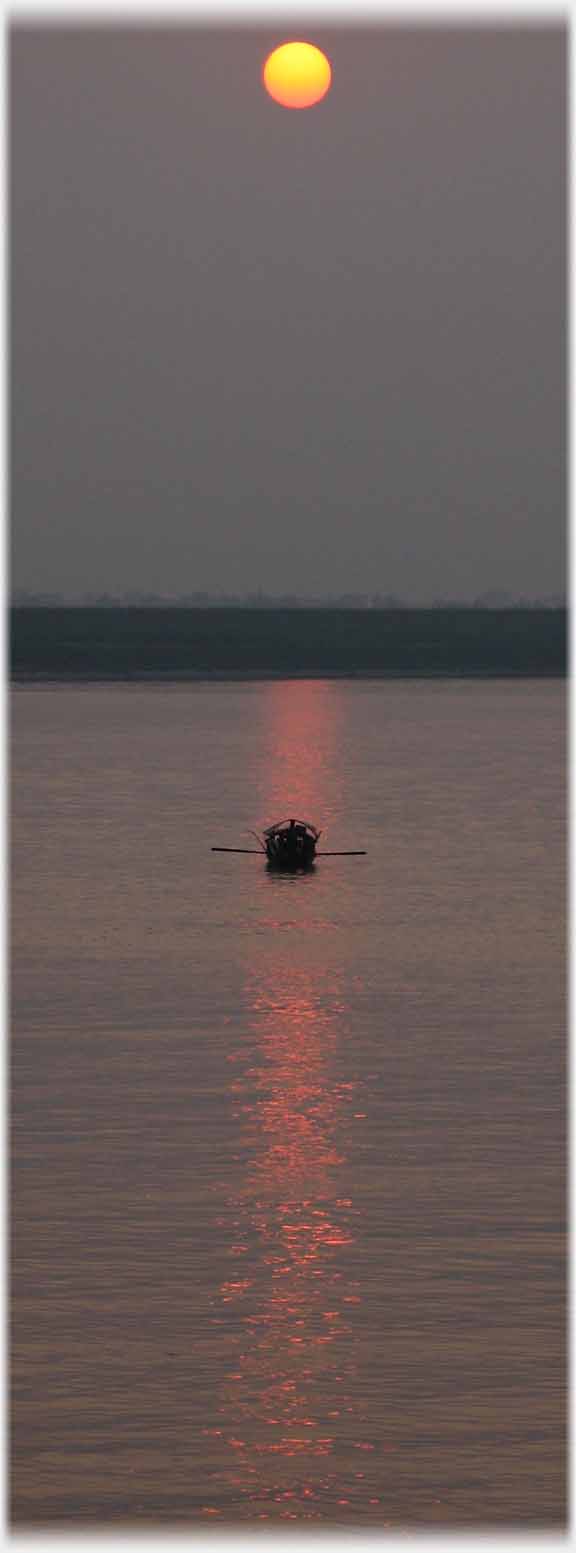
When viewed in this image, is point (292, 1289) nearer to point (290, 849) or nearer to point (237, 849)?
point (290, 849)

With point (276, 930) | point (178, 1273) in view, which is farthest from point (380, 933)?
point (178, 1273)

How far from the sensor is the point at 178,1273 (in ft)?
127

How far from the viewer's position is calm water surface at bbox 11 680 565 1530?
2975 centimetres

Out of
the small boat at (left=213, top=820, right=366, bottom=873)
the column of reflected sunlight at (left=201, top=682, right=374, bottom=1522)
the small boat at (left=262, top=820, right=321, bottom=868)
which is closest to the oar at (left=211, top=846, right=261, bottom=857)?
the small boat at (left=213, top=820, right=366, bottom=873)

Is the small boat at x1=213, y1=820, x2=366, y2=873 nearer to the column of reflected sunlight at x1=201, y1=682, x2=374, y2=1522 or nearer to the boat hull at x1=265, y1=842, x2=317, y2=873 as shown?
the boat hull at x1=265, y1=842, x2=317, y2=873

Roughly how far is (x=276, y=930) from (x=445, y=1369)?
6317 cm

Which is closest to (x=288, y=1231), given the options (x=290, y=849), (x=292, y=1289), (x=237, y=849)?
(x=292, y=1289)

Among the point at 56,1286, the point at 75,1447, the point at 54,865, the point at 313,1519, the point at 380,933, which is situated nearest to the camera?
the point at 313,1519

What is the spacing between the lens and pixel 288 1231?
42.0m

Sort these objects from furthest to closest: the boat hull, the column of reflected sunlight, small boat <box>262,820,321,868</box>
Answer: the boat hull
small boat <box>262,820,321,868</box>
the column of reflected sunlight

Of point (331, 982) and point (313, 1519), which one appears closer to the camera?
point (313, 1519)

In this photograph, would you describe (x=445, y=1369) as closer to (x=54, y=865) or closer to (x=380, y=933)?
(x=380, y=933)

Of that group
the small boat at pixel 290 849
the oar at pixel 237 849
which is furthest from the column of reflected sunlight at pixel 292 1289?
the oar at pixel 237 849

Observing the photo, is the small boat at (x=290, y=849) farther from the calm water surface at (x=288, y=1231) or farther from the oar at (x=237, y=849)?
the calm water surface at (x=288, y=1231)
